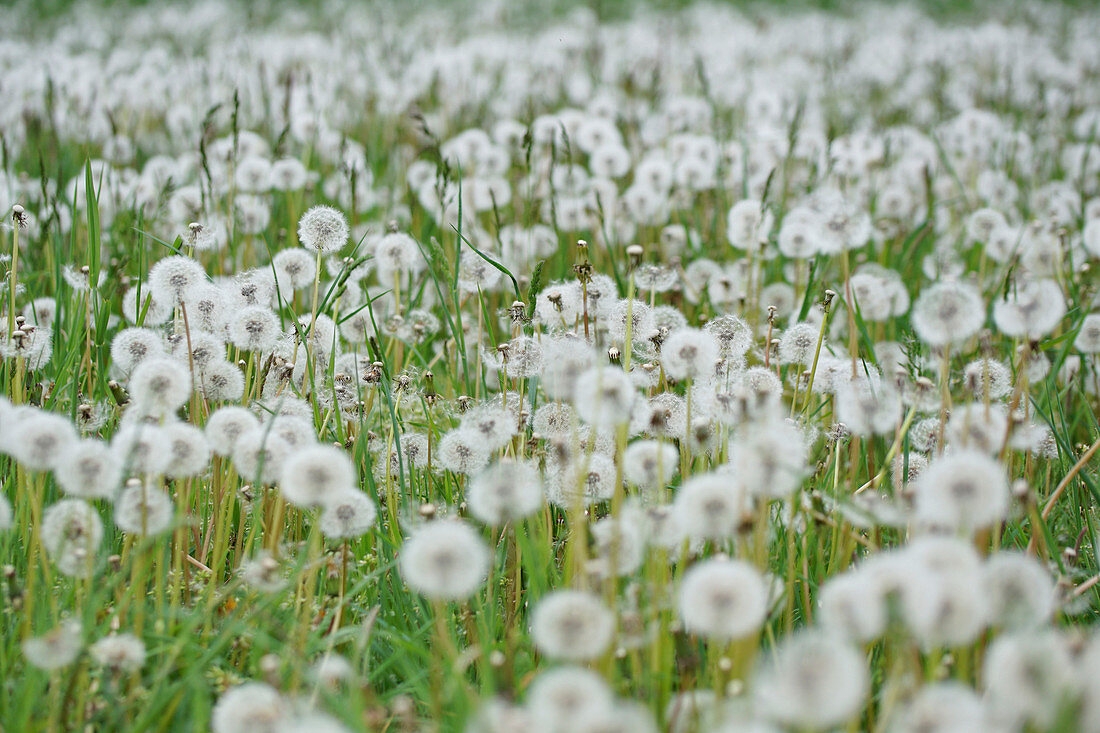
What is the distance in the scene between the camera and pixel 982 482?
137cm

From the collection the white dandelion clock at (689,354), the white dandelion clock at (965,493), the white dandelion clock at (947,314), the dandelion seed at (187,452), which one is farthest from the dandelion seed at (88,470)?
the white dandelion clock at (947,314)

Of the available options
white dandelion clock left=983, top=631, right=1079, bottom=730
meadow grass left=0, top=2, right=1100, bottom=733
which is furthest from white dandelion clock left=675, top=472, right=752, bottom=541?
white dandelion clock left=983, top=631, right=1079, bottom=730

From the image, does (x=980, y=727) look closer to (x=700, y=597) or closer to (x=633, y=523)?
(x=700, y=597)

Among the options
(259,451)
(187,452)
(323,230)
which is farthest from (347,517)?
(323,230)

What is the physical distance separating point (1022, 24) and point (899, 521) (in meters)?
12.6

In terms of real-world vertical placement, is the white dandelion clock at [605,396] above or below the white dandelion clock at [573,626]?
above

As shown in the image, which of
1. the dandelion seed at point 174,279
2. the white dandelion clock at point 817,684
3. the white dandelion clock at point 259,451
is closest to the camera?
the white dandelion clock at point 817,684

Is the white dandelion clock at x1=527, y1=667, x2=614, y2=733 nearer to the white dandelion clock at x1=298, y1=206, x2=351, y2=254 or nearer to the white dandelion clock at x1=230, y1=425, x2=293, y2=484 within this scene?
the white dandelion clock at x1=230, y1=425, x2=293, y2=484

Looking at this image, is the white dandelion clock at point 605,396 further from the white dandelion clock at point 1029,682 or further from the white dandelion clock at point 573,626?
the white dandelion clock at point 1029,682

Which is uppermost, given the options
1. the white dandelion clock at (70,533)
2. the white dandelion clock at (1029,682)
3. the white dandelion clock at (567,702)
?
the white dandelion clock at (1029,682)

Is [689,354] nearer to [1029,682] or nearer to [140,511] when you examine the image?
[1029,682]

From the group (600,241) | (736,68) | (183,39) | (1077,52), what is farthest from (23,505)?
(1077,52)

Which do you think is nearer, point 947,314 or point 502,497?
point 502,497

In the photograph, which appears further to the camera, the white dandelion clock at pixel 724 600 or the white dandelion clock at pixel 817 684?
the white dandelion clock at pixel 724 600
